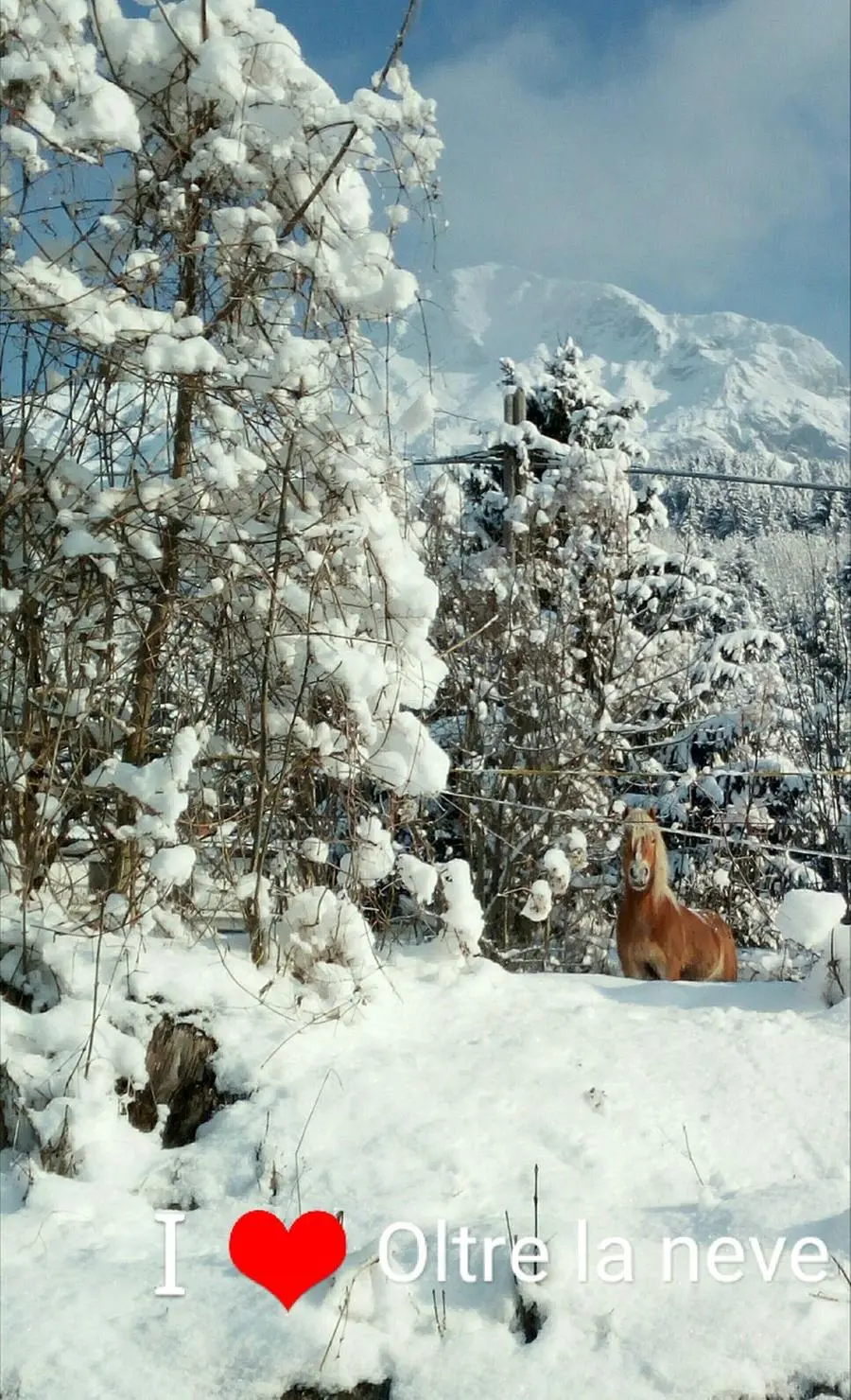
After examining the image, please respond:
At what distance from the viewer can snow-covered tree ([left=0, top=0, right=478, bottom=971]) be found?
3.88m

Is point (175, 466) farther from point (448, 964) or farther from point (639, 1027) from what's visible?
point (639, 1027)

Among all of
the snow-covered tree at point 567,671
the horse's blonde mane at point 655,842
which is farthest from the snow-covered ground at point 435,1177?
the snow-covered tree at point 567,671

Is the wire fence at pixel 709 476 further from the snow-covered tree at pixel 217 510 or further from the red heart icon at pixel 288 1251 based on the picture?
the red heart icon at pixel 288 1251

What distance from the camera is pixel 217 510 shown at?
404cm

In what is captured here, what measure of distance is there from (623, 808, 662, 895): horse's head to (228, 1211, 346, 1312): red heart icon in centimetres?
232

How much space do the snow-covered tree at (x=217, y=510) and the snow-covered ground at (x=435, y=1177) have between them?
439 mm

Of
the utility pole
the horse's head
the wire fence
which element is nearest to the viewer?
the horse's head

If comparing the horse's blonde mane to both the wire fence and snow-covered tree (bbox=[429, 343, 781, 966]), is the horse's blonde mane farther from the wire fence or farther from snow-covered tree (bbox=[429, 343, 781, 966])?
the wire fence

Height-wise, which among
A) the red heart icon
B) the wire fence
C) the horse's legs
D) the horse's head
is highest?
the wire fence

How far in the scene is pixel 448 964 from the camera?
4.53m

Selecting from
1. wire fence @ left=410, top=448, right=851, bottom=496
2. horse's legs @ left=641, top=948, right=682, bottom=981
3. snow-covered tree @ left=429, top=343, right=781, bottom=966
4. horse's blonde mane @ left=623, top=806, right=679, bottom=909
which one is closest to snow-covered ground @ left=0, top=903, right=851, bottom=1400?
horse's legs @ left=641, top=948, right=682, bottom=981

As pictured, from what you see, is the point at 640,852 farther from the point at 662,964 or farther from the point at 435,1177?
the point at 435,1177

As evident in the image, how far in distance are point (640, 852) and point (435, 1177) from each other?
6.81ft

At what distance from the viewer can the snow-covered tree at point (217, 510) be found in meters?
3.88
